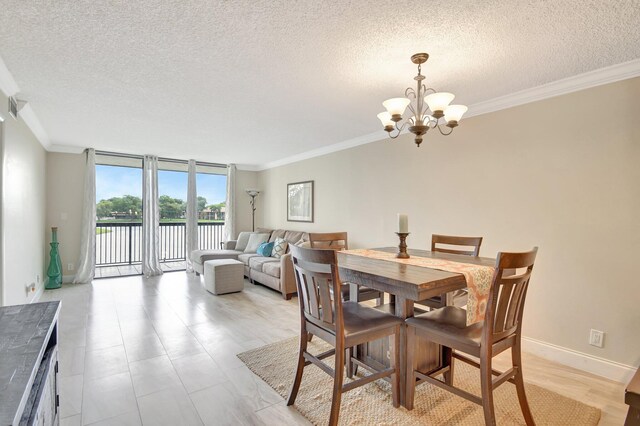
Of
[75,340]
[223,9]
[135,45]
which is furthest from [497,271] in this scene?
[75,340]

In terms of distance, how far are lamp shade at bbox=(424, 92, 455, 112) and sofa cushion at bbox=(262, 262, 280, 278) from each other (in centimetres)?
323

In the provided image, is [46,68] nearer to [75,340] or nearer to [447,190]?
[75,340]

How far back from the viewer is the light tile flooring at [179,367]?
1915 millimetres

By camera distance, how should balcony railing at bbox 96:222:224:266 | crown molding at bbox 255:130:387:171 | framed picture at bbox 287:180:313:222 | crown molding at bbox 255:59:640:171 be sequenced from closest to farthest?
crown molding at bbox 255:59:640:171 < crown molding at bbox 255:130:387:171 < framed picture at bbox 287:180:313:222 < balcony railing at bbox 96:222:224:266

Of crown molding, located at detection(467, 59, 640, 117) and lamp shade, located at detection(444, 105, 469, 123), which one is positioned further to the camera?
crown molding, located at detection(467, 59, 640, 117)

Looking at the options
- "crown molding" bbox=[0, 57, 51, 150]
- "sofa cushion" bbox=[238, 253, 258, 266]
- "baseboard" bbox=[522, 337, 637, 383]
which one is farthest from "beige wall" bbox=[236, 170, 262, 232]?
"baseboard" bbox=[522, 337, 637, 383]

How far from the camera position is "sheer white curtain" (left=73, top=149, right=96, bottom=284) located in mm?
5348

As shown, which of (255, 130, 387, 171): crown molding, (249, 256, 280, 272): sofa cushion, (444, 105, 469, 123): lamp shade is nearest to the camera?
(444, 105, 469, 123): lamp shade

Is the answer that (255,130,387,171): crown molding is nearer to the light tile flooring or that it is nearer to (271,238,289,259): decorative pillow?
(271,238,289,259): decorative pillow

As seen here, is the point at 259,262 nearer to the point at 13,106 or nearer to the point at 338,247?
the point at 338,247

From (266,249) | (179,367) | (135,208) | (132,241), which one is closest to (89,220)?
(135,208)

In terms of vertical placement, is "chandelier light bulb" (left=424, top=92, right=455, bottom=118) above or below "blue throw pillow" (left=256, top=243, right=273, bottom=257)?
above

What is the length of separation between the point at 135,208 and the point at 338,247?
537 centimetres

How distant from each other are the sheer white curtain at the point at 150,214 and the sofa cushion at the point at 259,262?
6.87 feet
